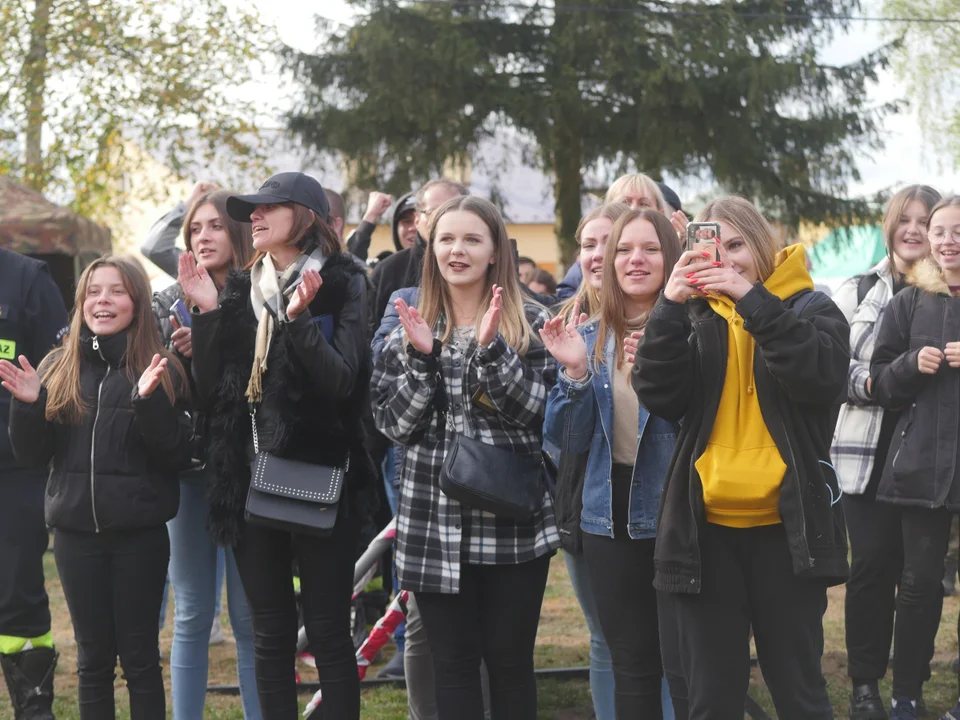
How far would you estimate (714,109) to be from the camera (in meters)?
18.3

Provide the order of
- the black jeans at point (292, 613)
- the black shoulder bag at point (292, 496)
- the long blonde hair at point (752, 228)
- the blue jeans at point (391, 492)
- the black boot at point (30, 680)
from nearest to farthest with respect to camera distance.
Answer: the long blonde hair at point (752, 228) < the black shoulder bag at point (292, 496) < the black jeans at point (292, 613) < the black boot at point (30, 680) < the blue jeans at point (391, 492)

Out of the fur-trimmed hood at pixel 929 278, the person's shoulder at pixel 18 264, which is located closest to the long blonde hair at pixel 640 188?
the fur-trimmed hood at pixel 929 278

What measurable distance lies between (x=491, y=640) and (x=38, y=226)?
290 inches

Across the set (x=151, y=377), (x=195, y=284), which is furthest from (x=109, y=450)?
(x=195, y=284)

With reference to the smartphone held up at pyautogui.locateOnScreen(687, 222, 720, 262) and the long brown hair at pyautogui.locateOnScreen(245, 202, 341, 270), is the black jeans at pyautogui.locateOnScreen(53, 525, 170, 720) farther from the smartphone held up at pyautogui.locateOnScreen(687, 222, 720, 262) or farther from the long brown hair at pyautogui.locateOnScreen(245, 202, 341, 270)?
the smartphone held up at pyautogui.locateOnScreen(687, 222, 720, 262)

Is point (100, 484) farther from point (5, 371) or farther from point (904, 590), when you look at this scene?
point (904, 590)

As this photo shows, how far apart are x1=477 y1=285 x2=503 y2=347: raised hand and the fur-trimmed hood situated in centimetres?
202

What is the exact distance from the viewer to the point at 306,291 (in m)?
3.56

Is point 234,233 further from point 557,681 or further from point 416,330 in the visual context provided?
point 557,681

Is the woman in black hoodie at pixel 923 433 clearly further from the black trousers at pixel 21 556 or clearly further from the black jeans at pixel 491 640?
the black trousers at pixel 21 556

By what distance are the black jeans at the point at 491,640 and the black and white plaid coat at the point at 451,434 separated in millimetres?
69

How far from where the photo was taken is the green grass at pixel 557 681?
4.97m

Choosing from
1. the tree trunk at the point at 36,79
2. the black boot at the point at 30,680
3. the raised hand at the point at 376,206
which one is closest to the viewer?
the black boot at the point at 30,680

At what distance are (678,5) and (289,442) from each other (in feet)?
54.4
